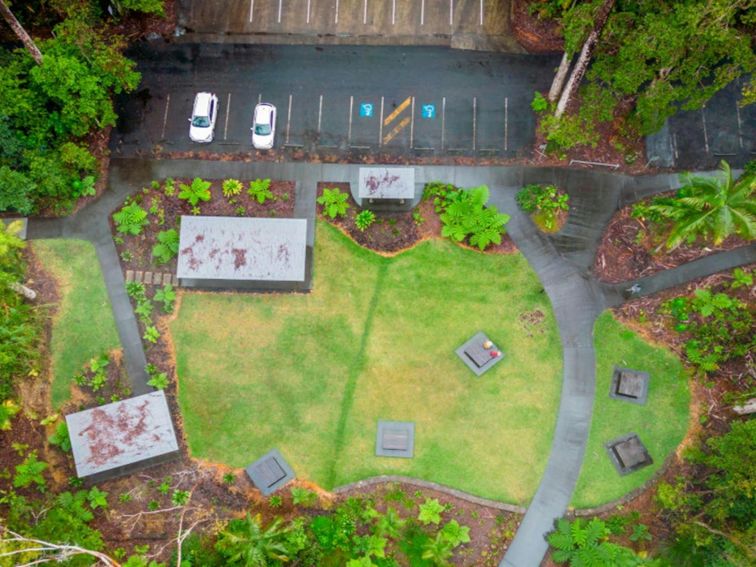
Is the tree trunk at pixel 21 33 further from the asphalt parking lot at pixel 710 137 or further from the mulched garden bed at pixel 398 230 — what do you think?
the asphalt parking lot at pixel 710 137

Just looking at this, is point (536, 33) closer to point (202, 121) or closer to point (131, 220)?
point (202, 121)

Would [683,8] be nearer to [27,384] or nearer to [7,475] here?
[27,384]

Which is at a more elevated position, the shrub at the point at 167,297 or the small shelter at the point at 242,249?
the small shelter at the point at 242,249

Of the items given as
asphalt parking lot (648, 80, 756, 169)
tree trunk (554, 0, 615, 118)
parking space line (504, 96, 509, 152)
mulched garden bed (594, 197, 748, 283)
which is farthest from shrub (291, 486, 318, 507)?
asphalt parking lot (648, 80, 756, 169)

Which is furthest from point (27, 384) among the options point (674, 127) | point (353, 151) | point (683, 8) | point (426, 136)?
point (674, 127)

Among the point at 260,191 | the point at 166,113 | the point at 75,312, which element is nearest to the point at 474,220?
the point at 260,191

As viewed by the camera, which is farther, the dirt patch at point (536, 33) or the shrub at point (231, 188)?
the dirt patch at point (536, 33)

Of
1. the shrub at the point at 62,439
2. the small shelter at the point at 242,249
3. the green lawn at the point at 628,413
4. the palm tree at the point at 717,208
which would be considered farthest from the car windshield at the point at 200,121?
the palm tree at the point at 717,208
